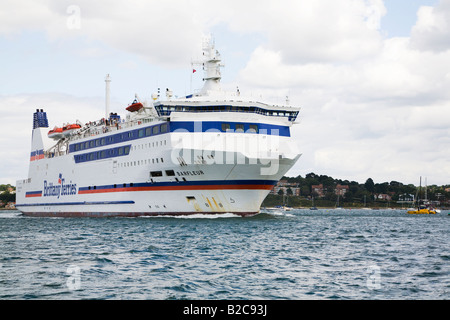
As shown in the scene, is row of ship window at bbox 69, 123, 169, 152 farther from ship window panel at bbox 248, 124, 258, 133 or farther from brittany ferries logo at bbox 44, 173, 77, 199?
ship window panel at bbox 248, 124, 258, 133

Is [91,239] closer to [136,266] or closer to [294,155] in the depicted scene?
[136,266]

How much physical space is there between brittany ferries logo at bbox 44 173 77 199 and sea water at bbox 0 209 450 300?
30351 millimetres

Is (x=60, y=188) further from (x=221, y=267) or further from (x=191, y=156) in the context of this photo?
(x=221, y=267)

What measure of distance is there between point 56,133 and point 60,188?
8.20 m

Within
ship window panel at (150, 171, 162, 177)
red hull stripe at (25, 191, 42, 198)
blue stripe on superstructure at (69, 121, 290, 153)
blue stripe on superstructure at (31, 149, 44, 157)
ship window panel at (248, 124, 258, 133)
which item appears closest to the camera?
blue stripe on superstructure at (69, 121, 290, 153)

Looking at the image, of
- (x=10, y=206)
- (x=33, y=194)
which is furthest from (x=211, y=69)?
(x=10, y=206)

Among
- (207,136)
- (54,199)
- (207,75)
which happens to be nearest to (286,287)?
(207,136)

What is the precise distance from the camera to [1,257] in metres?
22.7

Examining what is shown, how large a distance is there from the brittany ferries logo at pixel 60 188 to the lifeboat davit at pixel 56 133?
596cm

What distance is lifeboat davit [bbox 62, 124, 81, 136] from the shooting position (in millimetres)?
66175

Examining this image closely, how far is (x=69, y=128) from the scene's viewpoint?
219 feet

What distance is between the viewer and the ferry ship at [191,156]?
4238 centimetres

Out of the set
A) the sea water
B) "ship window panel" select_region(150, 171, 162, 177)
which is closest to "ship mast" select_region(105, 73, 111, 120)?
"ship window panel" select_region(150, 171, 162, 177)
